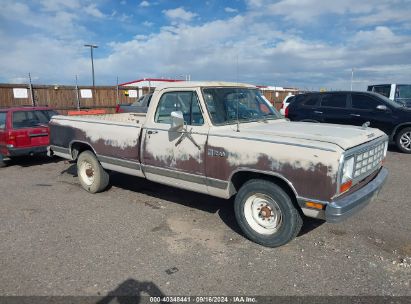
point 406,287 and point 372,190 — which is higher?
point 372,190

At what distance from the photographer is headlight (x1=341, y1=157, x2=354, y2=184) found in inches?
135

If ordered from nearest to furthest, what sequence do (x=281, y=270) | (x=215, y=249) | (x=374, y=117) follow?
(x=281, y=270), (x=215, y=249), (x=374, y=117)

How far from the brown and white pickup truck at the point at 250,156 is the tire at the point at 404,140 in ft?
19.2

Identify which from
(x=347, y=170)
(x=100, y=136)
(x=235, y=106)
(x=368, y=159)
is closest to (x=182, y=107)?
(x=235, y=106)

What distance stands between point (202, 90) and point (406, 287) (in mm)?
3261

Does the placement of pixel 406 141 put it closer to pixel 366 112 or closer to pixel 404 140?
pixel 404 140

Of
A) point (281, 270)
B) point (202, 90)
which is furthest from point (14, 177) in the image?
point (281, 270)

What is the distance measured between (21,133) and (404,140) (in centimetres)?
1047

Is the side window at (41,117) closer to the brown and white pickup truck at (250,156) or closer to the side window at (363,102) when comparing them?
the brown and white pickup truck at (250,156)

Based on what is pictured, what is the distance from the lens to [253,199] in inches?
162

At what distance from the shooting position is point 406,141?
9516 millimetres

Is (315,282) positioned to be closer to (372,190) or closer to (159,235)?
(372,190)

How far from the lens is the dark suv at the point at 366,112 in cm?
943

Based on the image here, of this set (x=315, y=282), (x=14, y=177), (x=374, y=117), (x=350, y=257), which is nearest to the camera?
(x=315, y=282)
